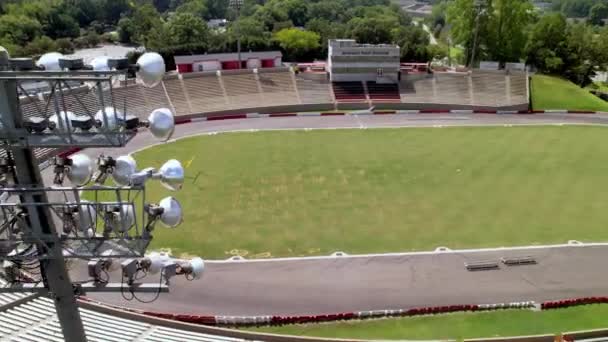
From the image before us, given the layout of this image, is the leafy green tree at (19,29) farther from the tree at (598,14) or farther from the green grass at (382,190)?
the tree at (598,14)

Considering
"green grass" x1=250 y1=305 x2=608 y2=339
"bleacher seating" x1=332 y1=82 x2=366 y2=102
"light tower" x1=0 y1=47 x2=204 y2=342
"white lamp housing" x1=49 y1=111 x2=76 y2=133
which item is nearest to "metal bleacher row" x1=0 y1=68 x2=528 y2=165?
"bleacher seating" x1=332 y1=82 x2=366 y2=102

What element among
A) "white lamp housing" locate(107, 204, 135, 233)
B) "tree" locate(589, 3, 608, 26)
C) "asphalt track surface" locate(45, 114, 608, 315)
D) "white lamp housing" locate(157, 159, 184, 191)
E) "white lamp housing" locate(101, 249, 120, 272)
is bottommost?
"asphalt track surface" locate(45, 114, 608, 315)

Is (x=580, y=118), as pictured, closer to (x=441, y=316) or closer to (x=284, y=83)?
(x=284, y=83)

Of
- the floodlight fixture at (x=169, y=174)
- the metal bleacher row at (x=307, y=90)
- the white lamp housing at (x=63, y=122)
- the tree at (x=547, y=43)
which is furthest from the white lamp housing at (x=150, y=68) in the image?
the tree at (x=547, y=43)

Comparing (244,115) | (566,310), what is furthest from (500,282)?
(244,115)

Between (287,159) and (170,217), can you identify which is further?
(287,159)

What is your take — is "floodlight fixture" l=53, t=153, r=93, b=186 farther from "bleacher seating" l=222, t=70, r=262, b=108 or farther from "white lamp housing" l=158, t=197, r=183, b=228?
"bleacher seating" l=222, t=70, r=262, b=108
